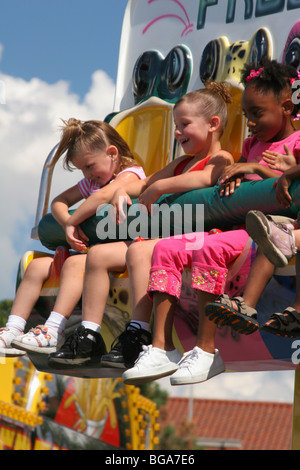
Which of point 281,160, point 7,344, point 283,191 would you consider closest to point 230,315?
point 283,191

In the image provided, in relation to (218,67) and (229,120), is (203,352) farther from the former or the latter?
(218,67)

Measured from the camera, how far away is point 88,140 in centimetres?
315

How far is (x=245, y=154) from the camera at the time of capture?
2.99 meters

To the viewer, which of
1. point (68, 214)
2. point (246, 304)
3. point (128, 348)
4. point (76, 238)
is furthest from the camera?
point (68, 214)

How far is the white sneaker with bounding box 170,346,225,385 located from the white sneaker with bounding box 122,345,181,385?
0.16ft

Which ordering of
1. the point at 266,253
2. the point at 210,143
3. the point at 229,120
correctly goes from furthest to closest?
1. the point at 229,120
2. the point at 210,143
3. the point at 266,253

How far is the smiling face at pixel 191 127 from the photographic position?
2.88 m

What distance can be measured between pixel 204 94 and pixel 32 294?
109cm

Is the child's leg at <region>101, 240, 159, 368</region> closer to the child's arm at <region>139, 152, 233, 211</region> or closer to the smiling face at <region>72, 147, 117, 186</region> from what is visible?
the child's arm at <region>139, 152, 233, 211</region>

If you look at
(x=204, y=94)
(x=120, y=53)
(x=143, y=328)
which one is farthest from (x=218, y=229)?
(x=120, y=53)

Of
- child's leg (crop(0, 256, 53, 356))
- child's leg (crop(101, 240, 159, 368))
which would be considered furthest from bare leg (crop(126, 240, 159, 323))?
child's leg (crop(0, 256, 53, 356))

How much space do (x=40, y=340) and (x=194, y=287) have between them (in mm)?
778

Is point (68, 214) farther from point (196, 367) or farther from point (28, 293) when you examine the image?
point (196, 367)

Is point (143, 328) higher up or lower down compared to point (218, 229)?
lower down
